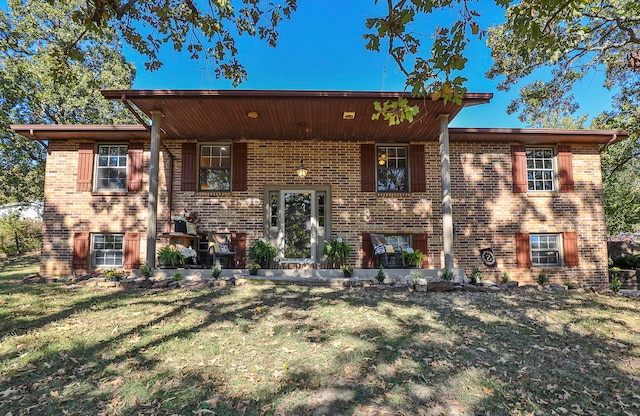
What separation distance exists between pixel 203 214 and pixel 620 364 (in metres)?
8.18

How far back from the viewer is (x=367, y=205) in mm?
9008

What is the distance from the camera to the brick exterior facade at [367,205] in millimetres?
8695

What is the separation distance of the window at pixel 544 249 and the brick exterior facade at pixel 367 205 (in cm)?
27

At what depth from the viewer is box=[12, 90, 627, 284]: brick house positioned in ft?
28.4

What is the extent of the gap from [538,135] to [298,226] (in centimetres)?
639

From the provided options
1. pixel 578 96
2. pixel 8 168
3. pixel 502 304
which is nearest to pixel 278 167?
pixel 502 304

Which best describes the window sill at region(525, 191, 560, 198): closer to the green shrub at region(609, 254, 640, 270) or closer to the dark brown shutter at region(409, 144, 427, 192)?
the dark brown shutter at region(409, 144, 427, 192)

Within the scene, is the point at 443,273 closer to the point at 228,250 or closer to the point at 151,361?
the point at 228,250

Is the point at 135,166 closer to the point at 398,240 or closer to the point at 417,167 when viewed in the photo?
the point at 398,240

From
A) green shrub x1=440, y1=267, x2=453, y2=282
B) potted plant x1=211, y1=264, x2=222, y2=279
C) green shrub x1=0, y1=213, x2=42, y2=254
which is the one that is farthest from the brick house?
green shrub x1=0, y1=213, x2=42, y2=254

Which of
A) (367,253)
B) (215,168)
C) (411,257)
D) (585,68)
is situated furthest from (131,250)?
(585,68)

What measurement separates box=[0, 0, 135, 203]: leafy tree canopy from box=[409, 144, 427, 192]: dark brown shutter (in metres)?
11.4

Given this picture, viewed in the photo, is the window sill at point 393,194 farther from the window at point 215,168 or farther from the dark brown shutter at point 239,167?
the window at point 215,168

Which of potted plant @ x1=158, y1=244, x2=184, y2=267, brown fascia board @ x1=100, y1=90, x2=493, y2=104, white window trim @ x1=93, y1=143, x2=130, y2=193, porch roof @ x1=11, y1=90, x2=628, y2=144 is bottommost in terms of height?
potted plant @ x1=158, y1=244, x2=184, y2=267
